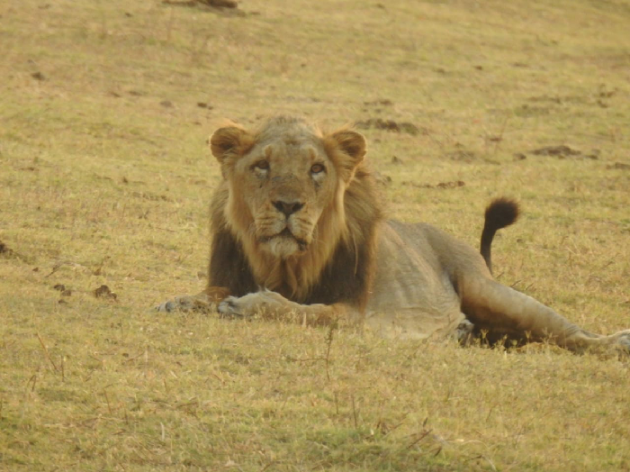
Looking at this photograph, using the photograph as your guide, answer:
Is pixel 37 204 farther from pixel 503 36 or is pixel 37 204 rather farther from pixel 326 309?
pixel 503 36

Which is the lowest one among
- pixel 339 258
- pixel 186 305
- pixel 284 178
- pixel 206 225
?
pixel 206 225

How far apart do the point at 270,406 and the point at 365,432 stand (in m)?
0.42

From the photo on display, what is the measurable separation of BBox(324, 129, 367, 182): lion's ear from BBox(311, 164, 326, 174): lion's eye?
5.3 inches

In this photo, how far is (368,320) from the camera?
6.42 m

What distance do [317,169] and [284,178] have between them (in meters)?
0.24

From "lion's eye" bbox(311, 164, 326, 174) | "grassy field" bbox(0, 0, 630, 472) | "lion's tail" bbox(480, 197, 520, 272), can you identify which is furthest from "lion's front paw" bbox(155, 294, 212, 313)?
"lion's tail" bbox(480, 197, 520, 272)

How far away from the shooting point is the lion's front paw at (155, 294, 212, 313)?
5.89m

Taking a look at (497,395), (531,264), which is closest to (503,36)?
(531,264)

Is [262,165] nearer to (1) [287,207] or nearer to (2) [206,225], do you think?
(1) [287,207]

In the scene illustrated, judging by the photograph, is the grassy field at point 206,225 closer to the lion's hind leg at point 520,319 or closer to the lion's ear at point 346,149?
the lion's hind leg at point 520,319

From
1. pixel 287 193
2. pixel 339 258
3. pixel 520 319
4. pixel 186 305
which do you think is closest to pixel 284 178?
pixel 287 193

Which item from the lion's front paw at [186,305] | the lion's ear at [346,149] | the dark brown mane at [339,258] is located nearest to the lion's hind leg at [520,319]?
the dark brown mane at [339,258]

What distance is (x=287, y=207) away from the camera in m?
5.84

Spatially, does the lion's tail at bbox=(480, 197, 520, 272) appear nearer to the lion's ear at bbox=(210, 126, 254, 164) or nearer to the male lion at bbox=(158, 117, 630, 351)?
the male lion at bbox=(158, 117, 630, 351)
